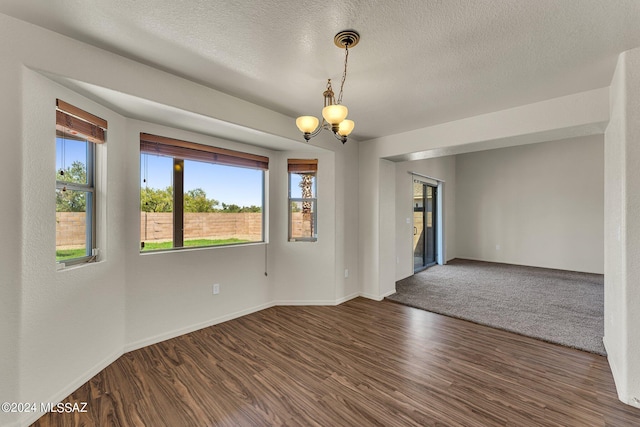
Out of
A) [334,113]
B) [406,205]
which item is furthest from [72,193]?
[406,205]

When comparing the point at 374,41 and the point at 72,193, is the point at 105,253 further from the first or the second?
the point at 374,41

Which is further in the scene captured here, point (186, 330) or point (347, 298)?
point (347, 298)

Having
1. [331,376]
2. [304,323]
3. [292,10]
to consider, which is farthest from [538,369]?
[292,10]

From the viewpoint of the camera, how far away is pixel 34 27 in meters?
1.73

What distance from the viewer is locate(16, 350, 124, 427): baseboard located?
1739mm

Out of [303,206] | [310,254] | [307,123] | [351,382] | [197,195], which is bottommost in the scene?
[351,382]

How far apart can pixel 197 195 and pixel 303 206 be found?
1.47 meters

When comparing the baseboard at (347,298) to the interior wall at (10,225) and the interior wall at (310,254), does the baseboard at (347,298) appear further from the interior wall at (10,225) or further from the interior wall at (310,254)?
the interior wall at (10,225)

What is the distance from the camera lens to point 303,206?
13.2 feet

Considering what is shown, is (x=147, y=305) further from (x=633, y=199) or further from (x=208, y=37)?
(x=633, y=199)

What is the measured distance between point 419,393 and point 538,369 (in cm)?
122

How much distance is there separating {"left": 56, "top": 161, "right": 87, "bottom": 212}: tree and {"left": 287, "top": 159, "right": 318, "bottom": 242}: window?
232 cm

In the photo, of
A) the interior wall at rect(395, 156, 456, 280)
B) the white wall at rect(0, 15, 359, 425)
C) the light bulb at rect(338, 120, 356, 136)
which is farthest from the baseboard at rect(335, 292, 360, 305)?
the light bulb at rect(338, 120, 356, 136)

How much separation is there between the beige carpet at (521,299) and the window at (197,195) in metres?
2.65
